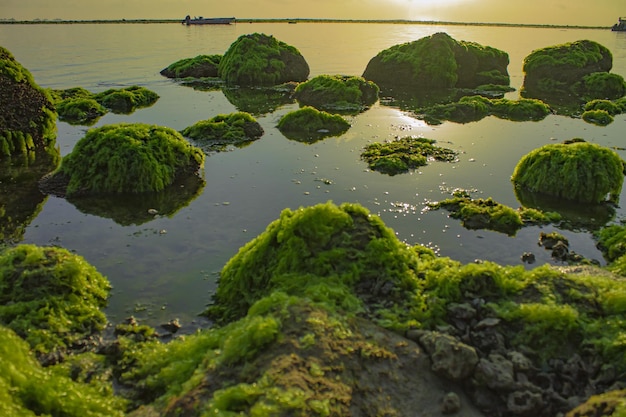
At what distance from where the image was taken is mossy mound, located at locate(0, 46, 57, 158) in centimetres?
1848

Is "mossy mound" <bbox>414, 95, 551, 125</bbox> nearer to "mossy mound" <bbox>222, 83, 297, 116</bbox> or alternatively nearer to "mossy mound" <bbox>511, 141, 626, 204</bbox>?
"mossy mound" <bbox>222, 83, 297, 116</bbox>

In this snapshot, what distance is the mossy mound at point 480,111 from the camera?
1054 inches

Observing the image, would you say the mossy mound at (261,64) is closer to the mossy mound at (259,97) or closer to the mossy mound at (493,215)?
the mossy mound at (259,97)

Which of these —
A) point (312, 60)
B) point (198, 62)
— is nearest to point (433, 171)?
point (198, 62)

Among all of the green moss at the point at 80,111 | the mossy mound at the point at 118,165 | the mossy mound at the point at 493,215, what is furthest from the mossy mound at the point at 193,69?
the mossy mound at the point at 493,215

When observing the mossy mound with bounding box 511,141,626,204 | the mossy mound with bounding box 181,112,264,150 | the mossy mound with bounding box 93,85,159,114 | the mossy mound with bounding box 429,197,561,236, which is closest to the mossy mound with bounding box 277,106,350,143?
the mossy mound with bounding box 181,112,264,150

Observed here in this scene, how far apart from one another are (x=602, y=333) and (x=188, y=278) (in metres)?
7.27

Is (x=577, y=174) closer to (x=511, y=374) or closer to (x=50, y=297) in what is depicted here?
(x=511, y=374)

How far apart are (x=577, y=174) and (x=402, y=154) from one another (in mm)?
6078

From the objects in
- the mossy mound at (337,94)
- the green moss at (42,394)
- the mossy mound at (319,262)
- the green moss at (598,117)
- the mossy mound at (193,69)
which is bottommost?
the mossy mound at (193,69)

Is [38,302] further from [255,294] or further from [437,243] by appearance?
[437,243]

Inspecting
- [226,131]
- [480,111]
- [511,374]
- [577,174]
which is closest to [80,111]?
[226,131]

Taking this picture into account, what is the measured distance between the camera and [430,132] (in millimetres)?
23062

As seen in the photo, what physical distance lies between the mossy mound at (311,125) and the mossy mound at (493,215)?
988 cm
